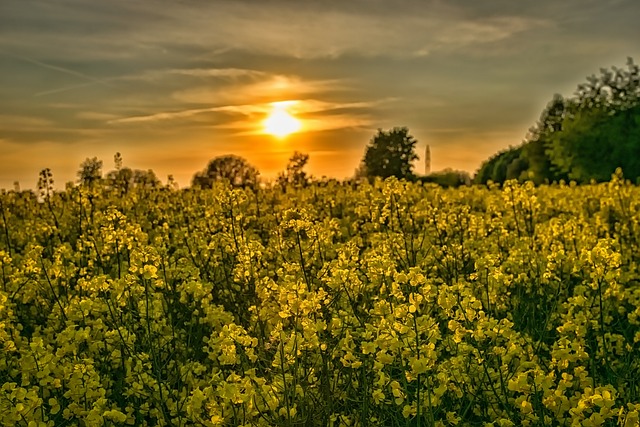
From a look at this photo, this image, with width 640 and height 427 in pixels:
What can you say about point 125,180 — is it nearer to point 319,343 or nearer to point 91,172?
point 91,172

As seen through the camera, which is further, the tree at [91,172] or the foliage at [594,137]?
the foliage at [594,137]

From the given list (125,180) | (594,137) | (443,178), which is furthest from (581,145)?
(125,180)

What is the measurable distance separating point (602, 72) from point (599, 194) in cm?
2472

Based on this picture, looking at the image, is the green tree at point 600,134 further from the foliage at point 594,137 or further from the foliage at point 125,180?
the foliage at point 125,180

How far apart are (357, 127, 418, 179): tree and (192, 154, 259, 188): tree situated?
84.2 ft

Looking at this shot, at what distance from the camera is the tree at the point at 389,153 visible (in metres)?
49.6

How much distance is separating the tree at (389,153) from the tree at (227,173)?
84.2 feet

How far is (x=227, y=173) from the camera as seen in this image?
20.6 meters

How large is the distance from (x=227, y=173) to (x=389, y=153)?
100 ft

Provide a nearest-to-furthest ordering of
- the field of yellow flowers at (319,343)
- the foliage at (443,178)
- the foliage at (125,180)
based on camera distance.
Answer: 1. the field of yellow flowers at (319,343)
2. the foliage at (125,180)
3. the foliage at (443,178)

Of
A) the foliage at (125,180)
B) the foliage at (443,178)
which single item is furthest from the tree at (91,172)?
the foliage at (443,178)

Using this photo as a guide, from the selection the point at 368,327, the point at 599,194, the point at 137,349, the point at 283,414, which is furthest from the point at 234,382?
the point at 599,194

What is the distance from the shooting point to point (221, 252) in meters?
8.22

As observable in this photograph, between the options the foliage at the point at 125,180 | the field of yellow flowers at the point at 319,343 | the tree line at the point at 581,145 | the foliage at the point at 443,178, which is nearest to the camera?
the field of yellow flowers at the point at 319,343
